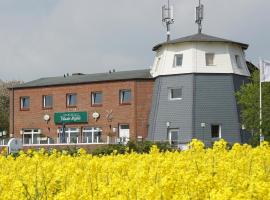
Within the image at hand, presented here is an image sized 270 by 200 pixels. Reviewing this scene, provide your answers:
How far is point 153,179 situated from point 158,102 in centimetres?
4711

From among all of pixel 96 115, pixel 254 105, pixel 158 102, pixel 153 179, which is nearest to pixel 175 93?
pixel 158 102

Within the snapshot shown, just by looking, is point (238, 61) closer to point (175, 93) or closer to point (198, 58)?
point (198, 58)

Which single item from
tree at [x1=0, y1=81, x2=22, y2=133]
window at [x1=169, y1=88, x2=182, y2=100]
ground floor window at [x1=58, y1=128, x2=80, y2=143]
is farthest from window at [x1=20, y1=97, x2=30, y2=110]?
window at [x1=169, y1=88, x2=182, y2=100]

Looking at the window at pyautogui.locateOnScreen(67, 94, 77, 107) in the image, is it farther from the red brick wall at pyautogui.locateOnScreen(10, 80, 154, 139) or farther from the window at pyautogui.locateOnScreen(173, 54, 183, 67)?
the window at pyautogui.locateOnScreen(173, 54, 183, 67)

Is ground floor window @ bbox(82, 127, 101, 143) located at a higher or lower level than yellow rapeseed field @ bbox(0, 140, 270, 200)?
higher

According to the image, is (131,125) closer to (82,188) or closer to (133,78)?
(133,78)

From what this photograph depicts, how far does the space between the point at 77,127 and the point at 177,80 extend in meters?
10.3

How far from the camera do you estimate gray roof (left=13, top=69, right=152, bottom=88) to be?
58219 mm

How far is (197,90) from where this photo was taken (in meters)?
54.2

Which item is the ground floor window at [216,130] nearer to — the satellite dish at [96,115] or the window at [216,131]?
the window at [216,131]

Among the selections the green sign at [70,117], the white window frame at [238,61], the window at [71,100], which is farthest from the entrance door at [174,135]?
the window at [71,100]

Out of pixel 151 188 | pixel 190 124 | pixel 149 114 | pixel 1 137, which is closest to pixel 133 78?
pixel 149 114

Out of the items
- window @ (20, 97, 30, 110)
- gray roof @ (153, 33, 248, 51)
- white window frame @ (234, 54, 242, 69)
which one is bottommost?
window @ (20, 97, 30, 110)

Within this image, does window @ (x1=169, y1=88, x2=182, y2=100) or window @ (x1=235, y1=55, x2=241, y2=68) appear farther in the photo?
window @ (x1=235, y1=55, x2=241, y2=68)
